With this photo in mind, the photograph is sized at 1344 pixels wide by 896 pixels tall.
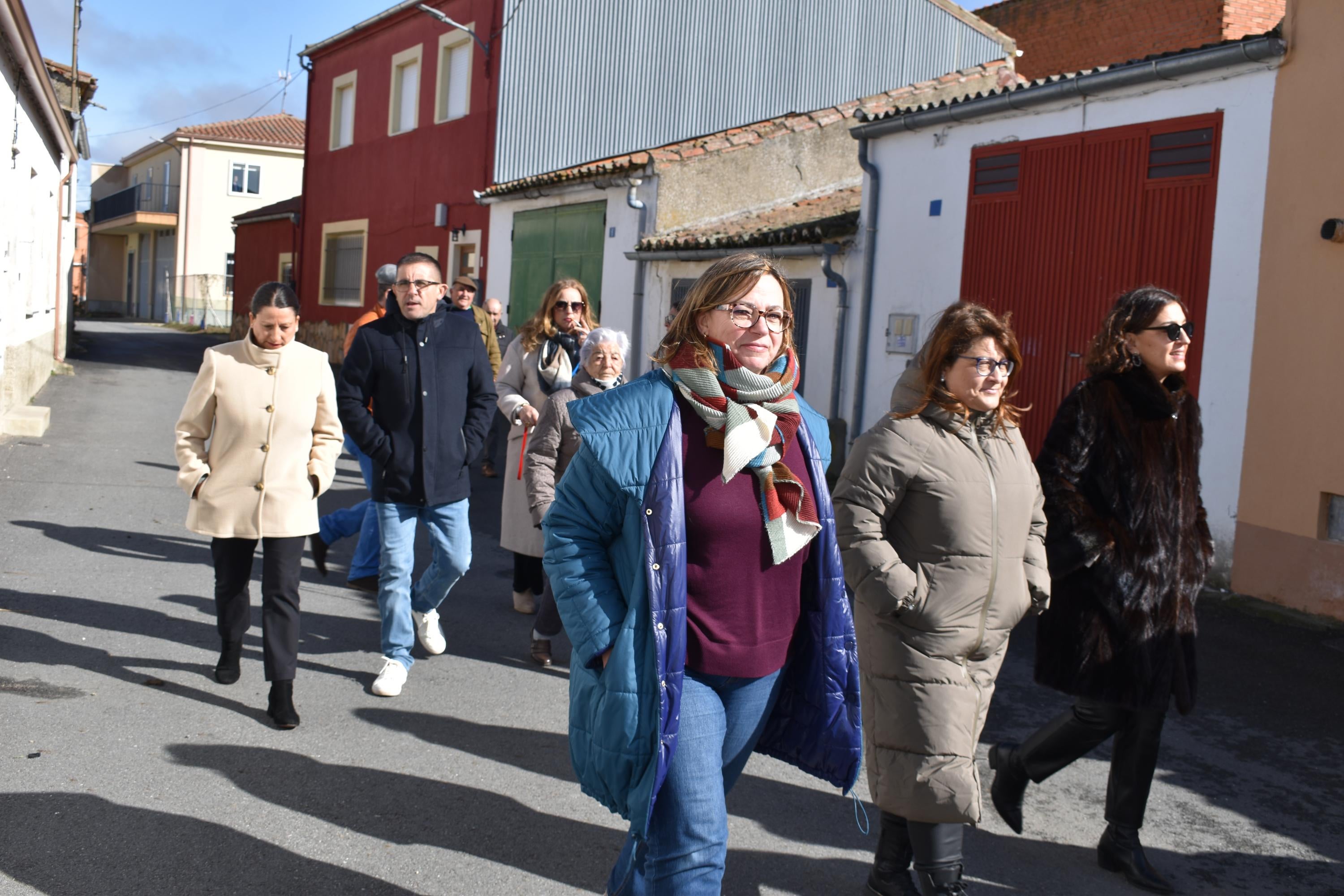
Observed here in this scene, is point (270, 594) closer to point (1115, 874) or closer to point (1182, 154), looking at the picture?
point (1115, 874)

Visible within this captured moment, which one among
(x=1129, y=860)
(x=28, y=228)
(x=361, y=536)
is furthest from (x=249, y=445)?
(x=28, y=228)

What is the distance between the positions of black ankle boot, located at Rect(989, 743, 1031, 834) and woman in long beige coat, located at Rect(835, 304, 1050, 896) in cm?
71

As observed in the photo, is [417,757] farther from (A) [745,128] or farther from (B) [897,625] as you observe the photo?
(A) [745,128]

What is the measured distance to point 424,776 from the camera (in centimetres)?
427

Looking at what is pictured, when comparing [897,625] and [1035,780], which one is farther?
[1035,780]

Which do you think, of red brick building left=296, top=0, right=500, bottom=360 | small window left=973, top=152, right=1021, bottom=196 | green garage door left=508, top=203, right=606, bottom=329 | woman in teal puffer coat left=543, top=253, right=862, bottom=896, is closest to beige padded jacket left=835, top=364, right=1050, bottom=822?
woman in teal puffer coat left=543, top=253, right=862, bottom=896

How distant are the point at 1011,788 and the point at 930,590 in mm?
1160

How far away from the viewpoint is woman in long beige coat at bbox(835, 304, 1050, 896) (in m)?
3.15

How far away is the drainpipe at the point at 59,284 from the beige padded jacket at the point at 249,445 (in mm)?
16797

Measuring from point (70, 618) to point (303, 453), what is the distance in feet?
6.50

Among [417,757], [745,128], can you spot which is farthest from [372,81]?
[417,757]

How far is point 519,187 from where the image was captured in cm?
1908

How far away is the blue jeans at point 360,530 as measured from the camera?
687 cm

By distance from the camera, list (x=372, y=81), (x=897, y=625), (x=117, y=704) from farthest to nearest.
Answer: (x=372, y=81) < (x=117, y=704) < (x=897, y=625)
